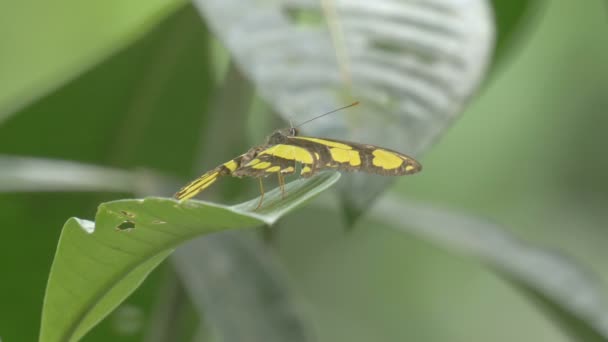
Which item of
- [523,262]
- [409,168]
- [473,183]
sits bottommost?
[473,183]

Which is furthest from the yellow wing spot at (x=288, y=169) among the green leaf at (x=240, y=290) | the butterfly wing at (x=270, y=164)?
the green leaf at (x=240, y=290)

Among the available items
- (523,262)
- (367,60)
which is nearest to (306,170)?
(367,60)

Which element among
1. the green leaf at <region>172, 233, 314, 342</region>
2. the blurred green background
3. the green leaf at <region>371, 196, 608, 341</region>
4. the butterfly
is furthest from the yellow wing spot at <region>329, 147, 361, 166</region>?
the blurred green background

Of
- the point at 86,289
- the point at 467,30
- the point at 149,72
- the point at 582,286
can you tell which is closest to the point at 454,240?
the point at 582,286

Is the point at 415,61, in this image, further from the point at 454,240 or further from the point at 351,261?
the point at 351,261

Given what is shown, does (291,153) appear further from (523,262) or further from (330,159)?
(523,262)

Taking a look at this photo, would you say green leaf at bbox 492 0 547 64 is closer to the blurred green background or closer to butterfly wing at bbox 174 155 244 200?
butterfly wing at bbox 174 155 244 200
